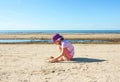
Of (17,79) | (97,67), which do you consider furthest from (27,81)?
(97,67)

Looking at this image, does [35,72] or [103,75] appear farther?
[35,72]

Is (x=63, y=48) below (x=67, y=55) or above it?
above

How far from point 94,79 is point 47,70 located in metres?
1.91

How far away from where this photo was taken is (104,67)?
28.0 ft

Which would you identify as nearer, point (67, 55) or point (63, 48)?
point (63, 48)

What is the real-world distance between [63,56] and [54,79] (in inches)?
146

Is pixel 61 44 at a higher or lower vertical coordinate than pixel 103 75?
higher

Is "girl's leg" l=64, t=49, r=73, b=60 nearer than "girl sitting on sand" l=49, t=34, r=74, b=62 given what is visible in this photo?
No

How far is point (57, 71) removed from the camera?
7.91m

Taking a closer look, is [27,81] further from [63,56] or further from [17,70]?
[63,56]

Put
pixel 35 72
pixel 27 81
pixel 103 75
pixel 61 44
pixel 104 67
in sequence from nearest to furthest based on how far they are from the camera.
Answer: pixel 27 81
pixel 103 75
pixel 35 72
pixel 104 67
pixel 61 44

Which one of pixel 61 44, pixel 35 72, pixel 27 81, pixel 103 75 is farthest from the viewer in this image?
pixel 61 44

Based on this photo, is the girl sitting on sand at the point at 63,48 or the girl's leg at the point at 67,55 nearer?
the girl sitting on sand at the point at 63,48

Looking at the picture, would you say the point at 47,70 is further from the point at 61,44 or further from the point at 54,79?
the point at 61,44
